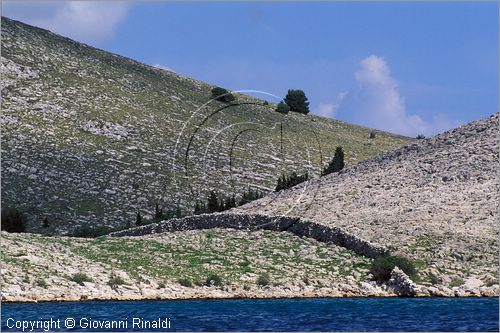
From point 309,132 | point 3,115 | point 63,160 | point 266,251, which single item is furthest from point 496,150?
point 309,132

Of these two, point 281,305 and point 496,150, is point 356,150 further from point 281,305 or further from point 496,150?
point 281,305

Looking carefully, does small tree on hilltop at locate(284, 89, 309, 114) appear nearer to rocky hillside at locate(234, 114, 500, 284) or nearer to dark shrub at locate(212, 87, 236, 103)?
dark shrub at locate(212, 87, 236, 103)

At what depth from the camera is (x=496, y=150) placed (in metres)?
64.9

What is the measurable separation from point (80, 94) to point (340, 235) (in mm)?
53705

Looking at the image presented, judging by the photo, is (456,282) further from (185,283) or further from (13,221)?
(13,221)

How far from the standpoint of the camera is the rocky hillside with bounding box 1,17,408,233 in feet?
266

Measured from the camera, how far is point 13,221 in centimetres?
6931

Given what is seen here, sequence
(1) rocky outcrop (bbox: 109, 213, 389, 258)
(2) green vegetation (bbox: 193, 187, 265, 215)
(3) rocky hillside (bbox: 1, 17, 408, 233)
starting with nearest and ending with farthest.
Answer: (1) rocky outcrop (bbox: 109, 213, 389, 258) < (2) green vegetation (bbox: 193, 187, 265, 215) < (3) rocky hillside (bbox: 1, 17, 408, 233)

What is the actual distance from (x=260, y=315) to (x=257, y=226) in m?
22.2

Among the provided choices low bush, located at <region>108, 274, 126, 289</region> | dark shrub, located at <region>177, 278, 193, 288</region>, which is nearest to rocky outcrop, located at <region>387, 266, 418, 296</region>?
dark shrub, located at <region>177, 278, 193, 288</region>

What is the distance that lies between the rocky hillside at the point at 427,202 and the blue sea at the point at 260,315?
285 inches

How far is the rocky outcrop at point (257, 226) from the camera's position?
54.2 m

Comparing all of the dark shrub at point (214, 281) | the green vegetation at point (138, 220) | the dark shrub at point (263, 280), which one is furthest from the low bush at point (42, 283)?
the green vegetation at point (138, 220)

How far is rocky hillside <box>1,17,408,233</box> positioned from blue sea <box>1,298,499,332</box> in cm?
3471
